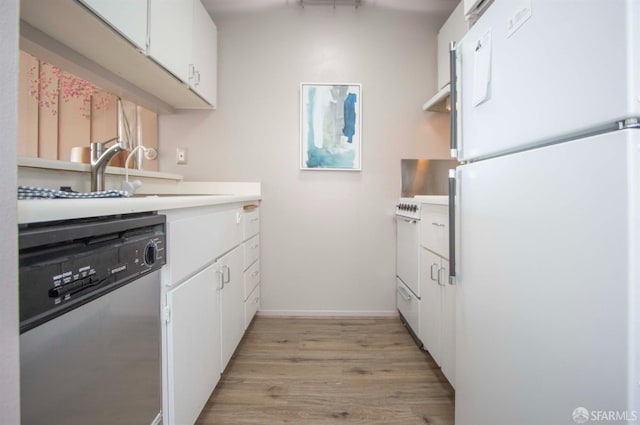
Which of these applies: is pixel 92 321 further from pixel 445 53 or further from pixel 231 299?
pixel 445 53

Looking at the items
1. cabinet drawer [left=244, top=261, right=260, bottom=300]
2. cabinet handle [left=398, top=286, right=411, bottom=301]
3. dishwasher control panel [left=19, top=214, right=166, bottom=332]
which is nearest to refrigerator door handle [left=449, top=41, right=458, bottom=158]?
dishwasher control panel [left=19, top=214, right=166, bottom=332]

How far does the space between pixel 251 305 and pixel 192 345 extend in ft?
3.41

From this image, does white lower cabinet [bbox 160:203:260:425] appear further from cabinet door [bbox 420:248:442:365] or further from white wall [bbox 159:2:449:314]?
cabinet door [bbox 420:248:442:365]

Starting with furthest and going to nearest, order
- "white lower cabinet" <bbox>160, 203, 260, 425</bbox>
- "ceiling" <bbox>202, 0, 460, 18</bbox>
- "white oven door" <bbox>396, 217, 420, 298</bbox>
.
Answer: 1. "ceiling" <bbox>202, 0, 460, 18</bbox>
2. "white oven door" <bbox>396, 217, 420, 298</bbox>
3. "white lower cabinet" <bbox>160, 203, 260, 425</bbox>

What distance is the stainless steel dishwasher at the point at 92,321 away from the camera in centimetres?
52

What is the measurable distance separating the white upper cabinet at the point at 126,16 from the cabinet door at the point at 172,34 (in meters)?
0.06

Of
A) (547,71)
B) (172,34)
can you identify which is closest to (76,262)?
(547,71)

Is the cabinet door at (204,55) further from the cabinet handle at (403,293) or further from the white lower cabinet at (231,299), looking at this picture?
the cabinet handle at (403,293)

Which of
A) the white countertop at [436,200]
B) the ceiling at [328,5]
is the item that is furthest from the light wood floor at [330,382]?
the ceiling at [328,5]

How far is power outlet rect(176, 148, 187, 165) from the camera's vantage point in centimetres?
249

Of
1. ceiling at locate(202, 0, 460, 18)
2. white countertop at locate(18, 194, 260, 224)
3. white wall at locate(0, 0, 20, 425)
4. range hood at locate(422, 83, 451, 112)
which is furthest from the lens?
ceiling at locate(202, 0, 460, 18)

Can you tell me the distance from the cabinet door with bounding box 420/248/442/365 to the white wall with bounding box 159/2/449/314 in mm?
719

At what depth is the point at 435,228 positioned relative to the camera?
1.61 meters

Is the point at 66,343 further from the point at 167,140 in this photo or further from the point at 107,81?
the point at 167,140
